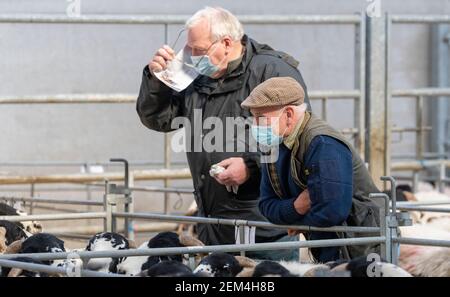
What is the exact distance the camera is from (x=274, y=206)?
4.17m

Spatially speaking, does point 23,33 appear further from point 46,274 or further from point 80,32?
point 46,274

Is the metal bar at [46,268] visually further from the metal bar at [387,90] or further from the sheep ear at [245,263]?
the metal bar at [387,90]

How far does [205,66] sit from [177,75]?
7.0 inches

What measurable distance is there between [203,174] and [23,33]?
657 centimetres

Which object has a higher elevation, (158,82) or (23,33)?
(23,33)

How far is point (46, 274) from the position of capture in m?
3.67

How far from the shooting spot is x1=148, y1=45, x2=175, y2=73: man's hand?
4891mm

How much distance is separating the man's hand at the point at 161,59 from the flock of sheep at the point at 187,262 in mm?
778

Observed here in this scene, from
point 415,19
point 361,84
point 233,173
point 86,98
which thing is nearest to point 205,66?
point 233,173

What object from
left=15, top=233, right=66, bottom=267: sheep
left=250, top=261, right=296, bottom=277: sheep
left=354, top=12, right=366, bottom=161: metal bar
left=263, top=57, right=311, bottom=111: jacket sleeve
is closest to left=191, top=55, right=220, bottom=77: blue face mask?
left=263, top=57, right=311, bottom=111: jacket sleeve

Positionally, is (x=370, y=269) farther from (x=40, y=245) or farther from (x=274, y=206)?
(x=40, y=245)

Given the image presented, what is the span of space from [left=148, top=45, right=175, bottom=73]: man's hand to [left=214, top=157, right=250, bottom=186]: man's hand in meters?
0.60

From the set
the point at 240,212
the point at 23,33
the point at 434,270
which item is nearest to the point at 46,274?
the point at 240,212
